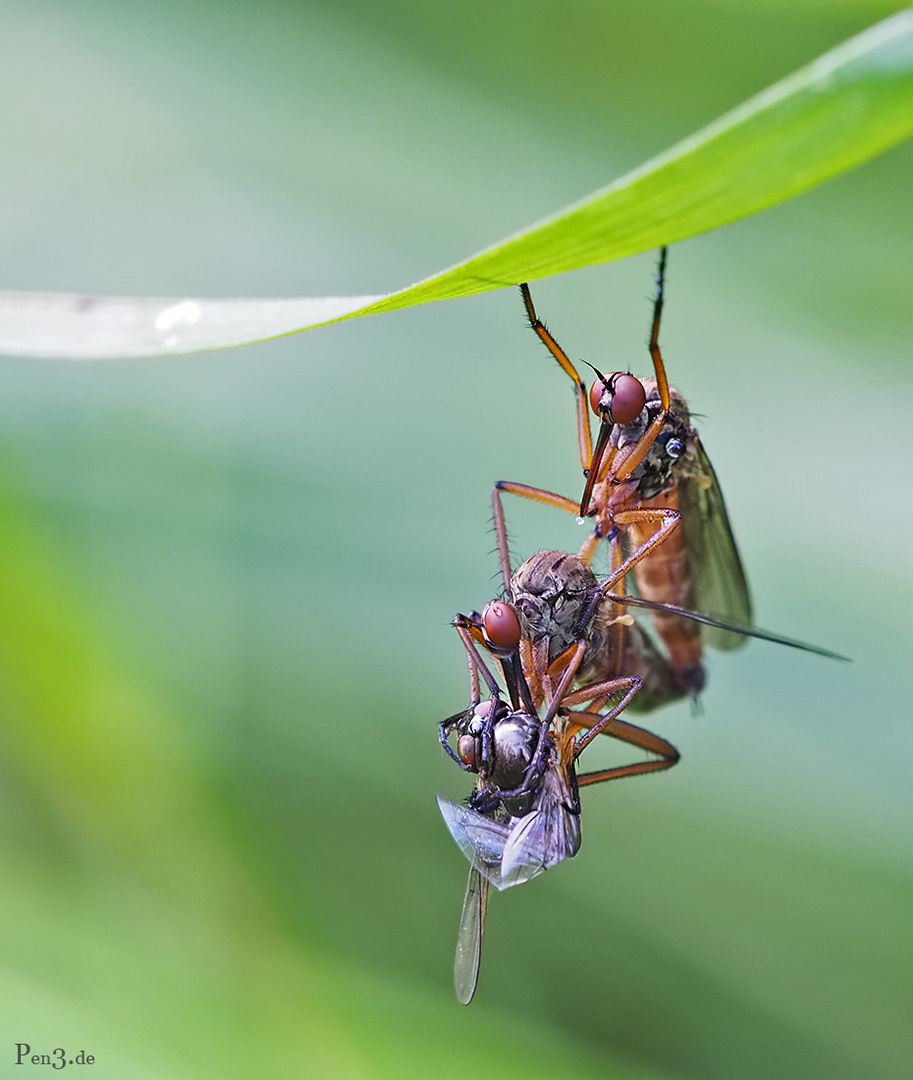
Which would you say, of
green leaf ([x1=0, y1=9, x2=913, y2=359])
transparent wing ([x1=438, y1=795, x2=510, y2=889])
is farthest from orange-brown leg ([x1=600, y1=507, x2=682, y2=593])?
green leaf ([x1=0, y1=9, x2=913, y2=359])

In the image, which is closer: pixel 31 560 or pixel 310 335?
pixel 31 560

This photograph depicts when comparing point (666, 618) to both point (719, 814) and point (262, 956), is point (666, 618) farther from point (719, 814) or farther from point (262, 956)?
point (262, 956)

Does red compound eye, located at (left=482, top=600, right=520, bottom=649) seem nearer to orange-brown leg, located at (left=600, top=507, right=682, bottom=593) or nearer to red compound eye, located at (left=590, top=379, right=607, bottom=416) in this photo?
orange-brown leg, located at (left=600, top=507, right=682, bottom=593)

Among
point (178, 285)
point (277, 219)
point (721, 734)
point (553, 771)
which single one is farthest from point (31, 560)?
point (721, 734)

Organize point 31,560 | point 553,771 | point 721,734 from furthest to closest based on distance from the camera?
point 721,734 → point 31,560 → point 553,771

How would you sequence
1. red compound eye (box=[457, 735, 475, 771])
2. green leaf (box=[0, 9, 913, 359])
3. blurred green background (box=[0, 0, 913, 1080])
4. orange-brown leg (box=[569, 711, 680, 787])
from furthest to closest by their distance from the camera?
blurred green background (box=[0, 0, 913, 1080]) → orange-brown leg (box=[569, 711, 680, 787]) → red compound eye (box=[457, 735, 475, 771]) → green leaf (box=[0, 9, 913, 359])

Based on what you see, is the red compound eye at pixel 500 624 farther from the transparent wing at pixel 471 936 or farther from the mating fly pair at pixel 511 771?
the transparent wing at pixel 471 936
